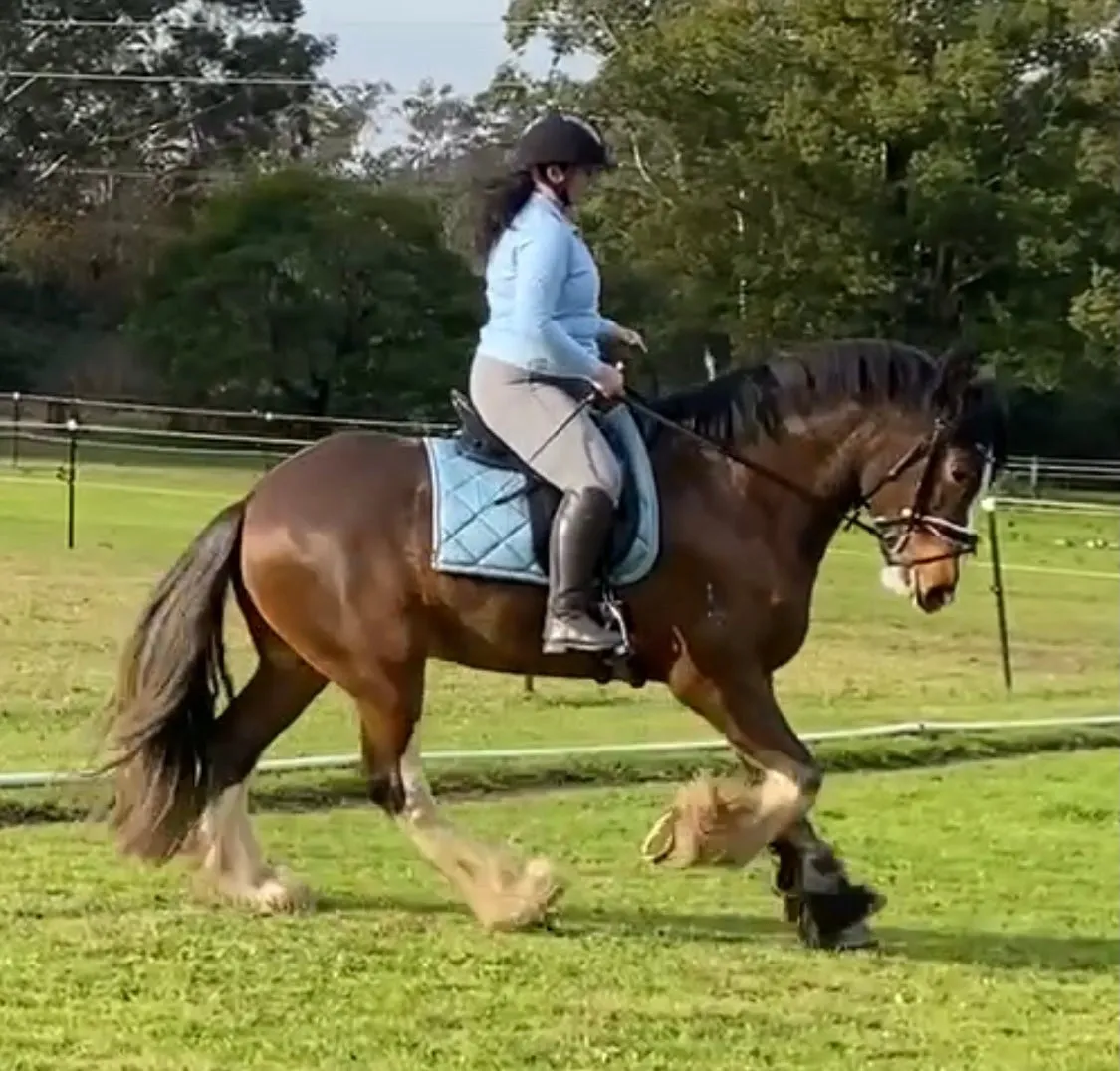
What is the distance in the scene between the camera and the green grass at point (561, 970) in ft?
19.5

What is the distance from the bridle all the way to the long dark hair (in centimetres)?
69

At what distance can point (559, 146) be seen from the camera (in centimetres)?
762

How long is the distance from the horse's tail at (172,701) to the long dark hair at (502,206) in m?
1.26

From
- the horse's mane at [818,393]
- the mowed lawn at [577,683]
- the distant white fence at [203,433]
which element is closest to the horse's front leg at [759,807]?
the horse's mane at [818,393]

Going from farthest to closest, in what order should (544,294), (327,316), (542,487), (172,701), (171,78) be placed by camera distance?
(171,78), (327,316), (172,701), (542,487), (544,294)

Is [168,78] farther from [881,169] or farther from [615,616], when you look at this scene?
[615,616]

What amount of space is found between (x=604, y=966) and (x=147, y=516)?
2473 centimetres

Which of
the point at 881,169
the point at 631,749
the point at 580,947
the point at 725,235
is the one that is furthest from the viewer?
the point at 725,235

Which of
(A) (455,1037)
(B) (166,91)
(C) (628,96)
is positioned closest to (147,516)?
(C) (628,96)

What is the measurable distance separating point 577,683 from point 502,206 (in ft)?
32.9

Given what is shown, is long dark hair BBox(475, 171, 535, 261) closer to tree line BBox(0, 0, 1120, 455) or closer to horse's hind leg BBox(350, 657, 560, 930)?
horse's hind leg BBox(350, 657, 560, 930)

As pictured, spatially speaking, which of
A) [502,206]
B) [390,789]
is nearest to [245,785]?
[390,789]

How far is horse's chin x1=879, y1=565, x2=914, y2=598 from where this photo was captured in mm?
7961

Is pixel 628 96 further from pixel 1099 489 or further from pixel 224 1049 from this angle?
pixel 224 1049
